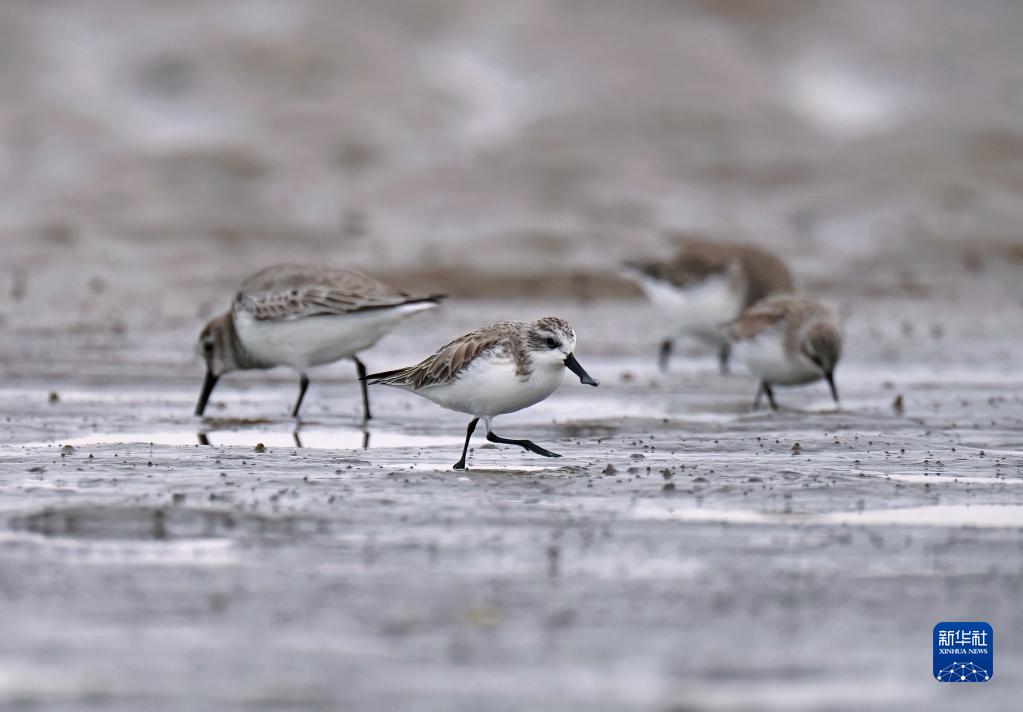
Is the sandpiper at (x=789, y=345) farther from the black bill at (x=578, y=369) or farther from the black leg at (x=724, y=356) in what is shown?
the black bill at (x=578, y=369)

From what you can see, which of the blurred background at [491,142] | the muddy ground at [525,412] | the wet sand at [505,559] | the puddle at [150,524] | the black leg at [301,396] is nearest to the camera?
the wet sand at [505,559]

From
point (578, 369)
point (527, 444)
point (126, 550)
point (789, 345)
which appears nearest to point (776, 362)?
point (789, 345)

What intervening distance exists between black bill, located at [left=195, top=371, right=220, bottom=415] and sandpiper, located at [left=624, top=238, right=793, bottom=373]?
4.74m

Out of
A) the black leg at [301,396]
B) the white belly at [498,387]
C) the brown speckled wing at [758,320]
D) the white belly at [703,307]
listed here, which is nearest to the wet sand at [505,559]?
the black leg at [301,396]

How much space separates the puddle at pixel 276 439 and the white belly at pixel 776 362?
9.38 feet

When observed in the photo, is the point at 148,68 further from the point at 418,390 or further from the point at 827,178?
the point at 418,390

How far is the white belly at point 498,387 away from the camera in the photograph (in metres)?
8.84

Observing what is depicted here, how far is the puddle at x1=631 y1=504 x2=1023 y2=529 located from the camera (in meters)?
7.37

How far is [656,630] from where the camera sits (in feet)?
18.7

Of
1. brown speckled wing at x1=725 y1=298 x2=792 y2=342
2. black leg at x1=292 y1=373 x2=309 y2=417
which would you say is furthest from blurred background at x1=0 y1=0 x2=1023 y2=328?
brown speckled wing at x1=725 y1=298 x2=792 y2=342

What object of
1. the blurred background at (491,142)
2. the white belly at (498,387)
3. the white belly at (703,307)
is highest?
the blurred background at (491,142)

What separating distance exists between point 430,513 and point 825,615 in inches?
87.5

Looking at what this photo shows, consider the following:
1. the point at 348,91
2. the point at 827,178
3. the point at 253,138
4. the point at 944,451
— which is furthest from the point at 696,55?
the point at 944,451

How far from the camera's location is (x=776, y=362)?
12.3 metres
